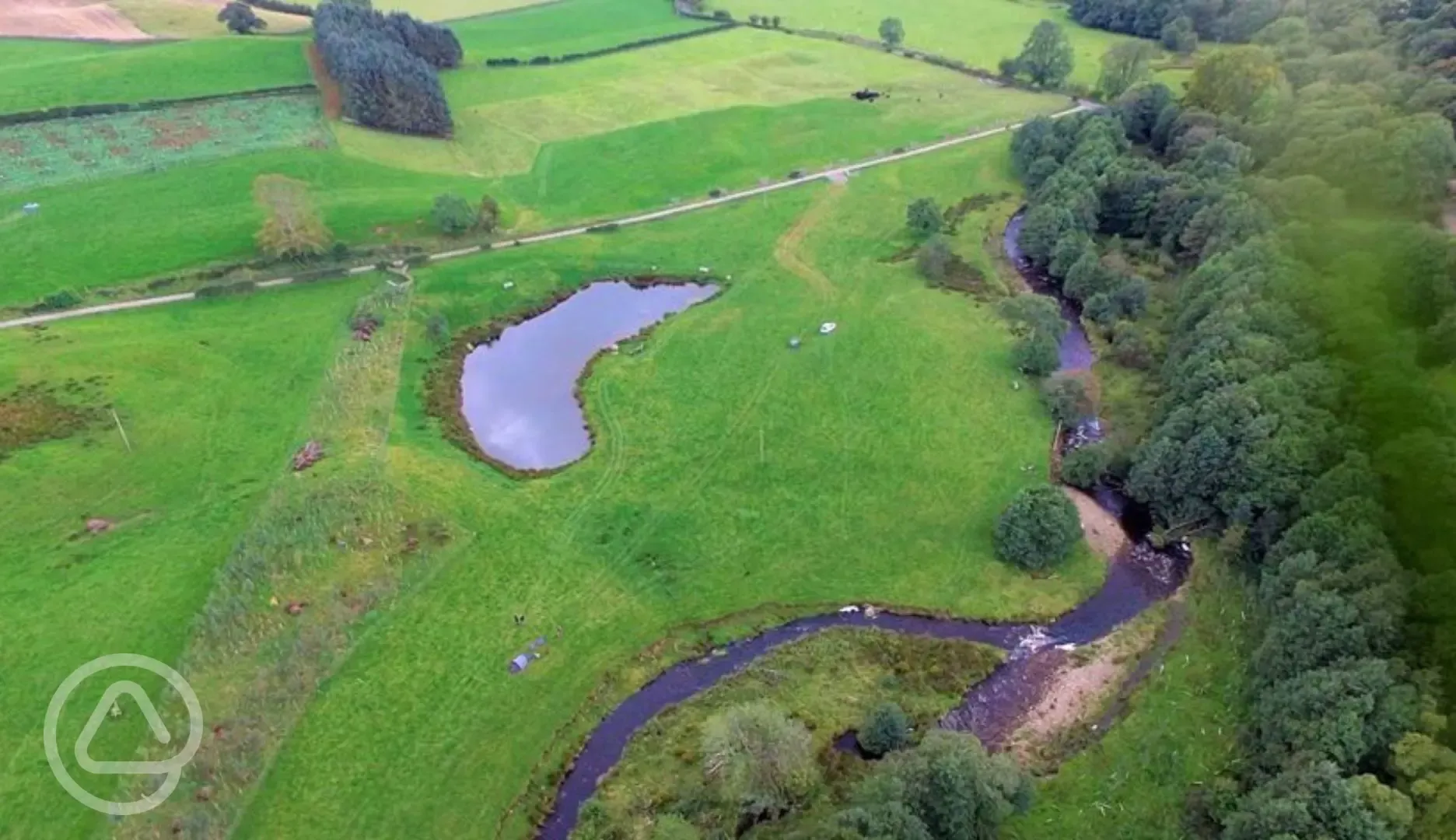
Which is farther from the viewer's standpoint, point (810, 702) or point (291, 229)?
point (291, 229)

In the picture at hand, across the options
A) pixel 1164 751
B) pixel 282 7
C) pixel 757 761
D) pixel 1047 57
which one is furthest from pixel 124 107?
pixel 1164 751

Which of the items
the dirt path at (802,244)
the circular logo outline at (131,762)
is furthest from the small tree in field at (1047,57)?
the circular logo outline at (131,762)

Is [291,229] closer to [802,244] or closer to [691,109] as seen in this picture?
[802,244]

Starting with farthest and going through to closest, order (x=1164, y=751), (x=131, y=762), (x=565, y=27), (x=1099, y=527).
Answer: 1. (x=565, y=27)
2. (x=1099, y=527)
3. (x=1164, y=751)
4. (x=131, y=762)

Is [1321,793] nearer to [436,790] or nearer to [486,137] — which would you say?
[436,790]

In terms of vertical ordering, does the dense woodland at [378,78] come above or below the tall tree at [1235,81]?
below

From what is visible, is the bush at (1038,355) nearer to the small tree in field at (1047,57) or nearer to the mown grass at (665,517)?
the mown grass at (665,517)
